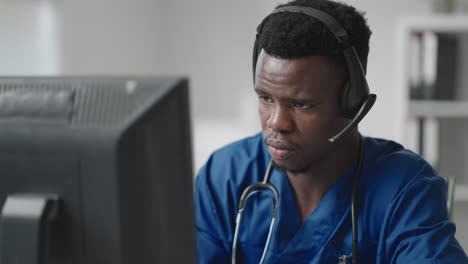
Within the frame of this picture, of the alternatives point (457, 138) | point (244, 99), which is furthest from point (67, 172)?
point (244, 99)

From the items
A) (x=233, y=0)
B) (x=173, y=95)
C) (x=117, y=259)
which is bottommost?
(x=117, y=259)

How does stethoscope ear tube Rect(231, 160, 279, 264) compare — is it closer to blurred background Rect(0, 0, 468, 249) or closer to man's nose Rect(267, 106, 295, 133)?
man's nose Rect(267, 106, 295, 133)

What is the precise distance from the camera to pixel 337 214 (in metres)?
1.17

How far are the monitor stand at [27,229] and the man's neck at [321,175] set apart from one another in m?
0.63

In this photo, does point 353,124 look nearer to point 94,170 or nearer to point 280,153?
point 280,153

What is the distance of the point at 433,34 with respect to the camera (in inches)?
108

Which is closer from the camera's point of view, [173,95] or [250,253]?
[173,95]

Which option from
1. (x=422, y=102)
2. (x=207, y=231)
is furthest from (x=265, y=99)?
(x=422, y=102)

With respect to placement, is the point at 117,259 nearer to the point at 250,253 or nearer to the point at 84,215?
the point at 84,215

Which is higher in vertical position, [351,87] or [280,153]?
[351,87]

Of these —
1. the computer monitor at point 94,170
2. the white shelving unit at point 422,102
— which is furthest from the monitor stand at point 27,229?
the white shelving unit at point 422,102

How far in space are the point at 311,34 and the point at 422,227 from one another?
380 millimetres

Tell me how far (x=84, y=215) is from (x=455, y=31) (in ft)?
8.08

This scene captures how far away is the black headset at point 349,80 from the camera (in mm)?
1085
